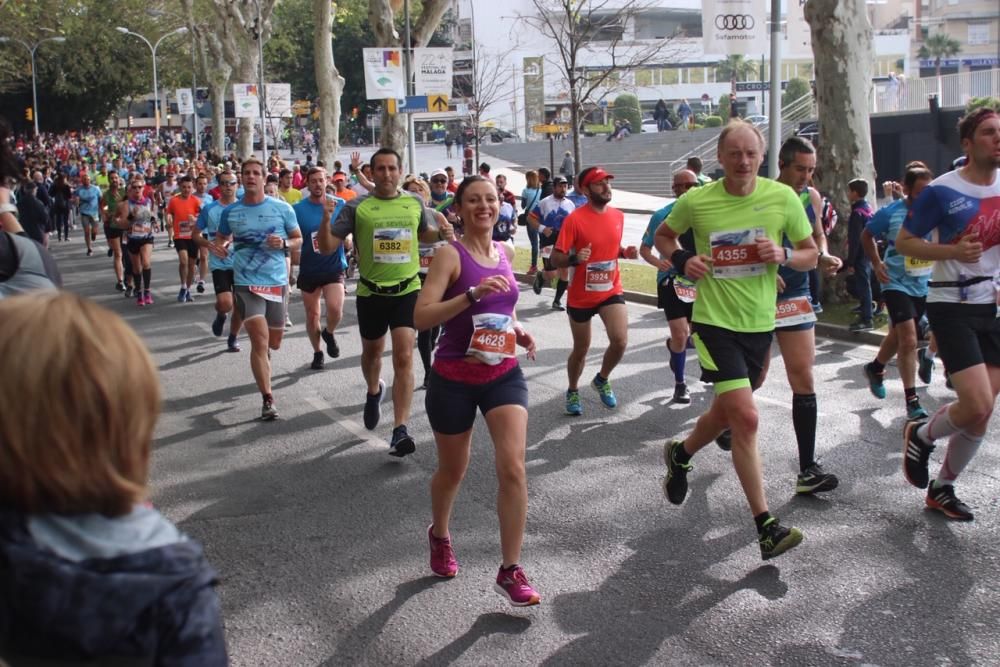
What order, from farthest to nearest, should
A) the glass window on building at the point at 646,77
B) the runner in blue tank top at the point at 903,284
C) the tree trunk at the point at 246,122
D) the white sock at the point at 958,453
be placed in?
the glass window on building at the point at 646,77
the tree trunk at the point at 246,122
the runner in blue tank top at the point at 903,284
the white sock at the point at 958,453

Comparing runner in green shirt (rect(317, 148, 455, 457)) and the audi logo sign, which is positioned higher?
the audi logo sign

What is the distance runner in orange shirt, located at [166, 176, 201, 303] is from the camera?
17.5m

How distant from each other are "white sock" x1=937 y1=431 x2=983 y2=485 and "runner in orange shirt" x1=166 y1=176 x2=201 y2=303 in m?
13.5

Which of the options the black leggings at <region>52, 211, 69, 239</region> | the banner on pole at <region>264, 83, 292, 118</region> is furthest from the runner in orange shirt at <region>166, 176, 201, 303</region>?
the banner on pole at <region>264, 83, 292, 118</region>

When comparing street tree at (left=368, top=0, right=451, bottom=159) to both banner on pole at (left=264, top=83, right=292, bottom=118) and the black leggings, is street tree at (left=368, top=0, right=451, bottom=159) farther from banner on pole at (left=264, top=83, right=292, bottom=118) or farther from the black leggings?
the black leggings

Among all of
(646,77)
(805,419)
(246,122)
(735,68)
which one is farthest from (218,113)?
(646,77)

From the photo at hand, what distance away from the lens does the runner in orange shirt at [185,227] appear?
17.5 metres

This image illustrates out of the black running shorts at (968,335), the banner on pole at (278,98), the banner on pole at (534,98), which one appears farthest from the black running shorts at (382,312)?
the banner on pole at (534,98)

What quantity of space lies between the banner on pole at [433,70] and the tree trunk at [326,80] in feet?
22.7

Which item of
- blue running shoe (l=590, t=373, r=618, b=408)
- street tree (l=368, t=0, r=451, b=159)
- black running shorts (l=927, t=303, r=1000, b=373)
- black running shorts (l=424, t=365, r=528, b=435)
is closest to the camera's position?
black running shorts (l=424, t=365, r=528, b=435)

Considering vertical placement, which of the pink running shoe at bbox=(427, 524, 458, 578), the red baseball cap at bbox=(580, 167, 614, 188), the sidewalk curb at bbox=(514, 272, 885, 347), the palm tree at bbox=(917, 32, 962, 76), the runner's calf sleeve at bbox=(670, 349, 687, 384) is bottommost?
the sidewalk curb at bbox=(514, 272, 885, 347)

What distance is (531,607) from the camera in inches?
191

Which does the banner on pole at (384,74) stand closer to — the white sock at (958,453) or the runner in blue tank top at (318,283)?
the runner in blue tank top at (318,283)

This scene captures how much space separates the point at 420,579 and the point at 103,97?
273ft
